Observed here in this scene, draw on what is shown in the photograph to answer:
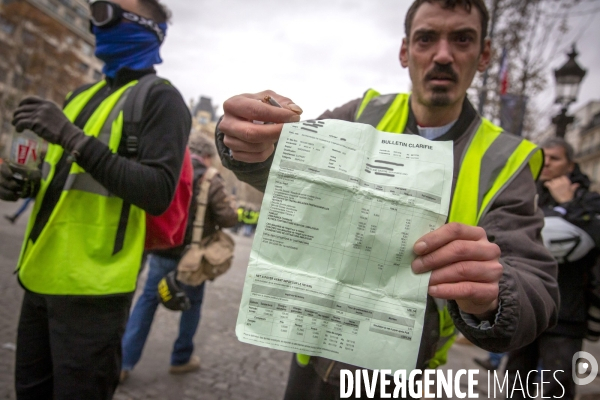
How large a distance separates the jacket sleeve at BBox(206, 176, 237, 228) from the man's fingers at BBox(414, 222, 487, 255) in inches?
114

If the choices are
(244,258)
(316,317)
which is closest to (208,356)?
(316,317)

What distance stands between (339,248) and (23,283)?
4.98 feet

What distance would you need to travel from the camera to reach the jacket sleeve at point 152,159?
64.0 inches

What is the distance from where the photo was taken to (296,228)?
0.95 metres

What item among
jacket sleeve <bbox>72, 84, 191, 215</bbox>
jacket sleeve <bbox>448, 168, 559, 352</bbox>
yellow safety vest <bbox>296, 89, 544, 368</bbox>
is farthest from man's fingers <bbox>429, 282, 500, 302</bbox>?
jacket sleeve <bbox>72, 84, 191, 215</bbox>

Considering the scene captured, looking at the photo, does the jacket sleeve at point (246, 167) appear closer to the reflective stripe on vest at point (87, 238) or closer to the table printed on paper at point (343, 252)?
the table printed on paper at point (343, 252)

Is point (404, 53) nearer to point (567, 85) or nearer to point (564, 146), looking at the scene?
point (564, 146)

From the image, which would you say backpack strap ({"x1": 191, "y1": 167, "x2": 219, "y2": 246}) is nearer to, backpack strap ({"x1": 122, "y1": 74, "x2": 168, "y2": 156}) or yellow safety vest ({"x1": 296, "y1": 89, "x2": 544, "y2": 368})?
backpack strap ({"x1": 122, "y1": 74, "x2": 168, "y2": 156})

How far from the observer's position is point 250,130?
3.32 feet

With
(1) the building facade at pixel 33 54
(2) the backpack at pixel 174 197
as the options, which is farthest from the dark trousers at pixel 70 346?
(1) the building facade at pixel 33 54

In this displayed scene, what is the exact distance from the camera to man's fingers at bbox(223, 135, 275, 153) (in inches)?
41.6

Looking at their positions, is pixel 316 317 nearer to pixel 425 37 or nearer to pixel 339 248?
pixel 339 248

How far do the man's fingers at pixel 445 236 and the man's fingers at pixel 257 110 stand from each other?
451mm

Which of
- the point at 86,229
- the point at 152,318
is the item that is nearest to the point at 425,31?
the point at 86,229
